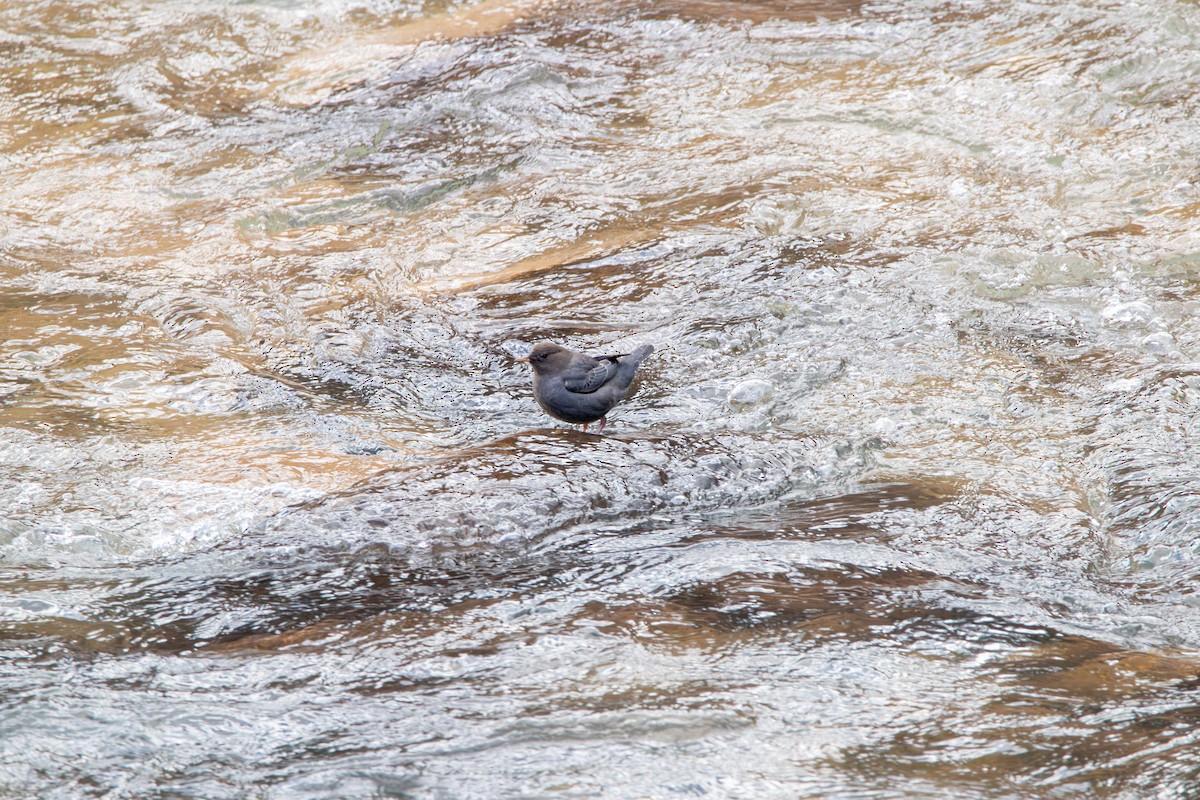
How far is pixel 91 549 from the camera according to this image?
4008 mm

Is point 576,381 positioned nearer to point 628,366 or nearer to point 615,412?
point 628,366

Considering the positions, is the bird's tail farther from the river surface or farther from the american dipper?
the river surface

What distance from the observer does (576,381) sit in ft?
15.8

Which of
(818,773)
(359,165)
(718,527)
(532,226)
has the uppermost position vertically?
(359,165)

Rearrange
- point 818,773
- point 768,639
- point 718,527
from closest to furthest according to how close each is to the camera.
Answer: point 818,773 < point 768,639 < point 718,527

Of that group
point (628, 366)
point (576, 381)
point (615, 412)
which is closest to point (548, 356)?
point (576, 381)

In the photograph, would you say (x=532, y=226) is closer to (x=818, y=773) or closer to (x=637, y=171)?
(x=637, y=171)

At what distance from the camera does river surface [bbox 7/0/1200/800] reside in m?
3.07

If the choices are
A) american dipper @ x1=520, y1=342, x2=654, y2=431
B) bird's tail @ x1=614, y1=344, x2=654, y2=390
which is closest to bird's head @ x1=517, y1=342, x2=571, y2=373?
american dipper @ x1=520, y1=342, x2=654, y2=431

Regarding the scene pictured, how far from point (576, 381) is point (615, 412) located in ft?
1.61

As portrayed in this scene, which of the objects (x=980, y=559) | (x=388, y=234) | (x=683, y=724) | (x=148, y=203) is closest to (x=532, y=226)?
(x=388, y=234)

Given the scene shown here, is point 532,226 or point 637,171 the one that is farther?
point 637,171

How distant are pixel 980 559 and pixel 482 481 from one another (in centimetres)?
184

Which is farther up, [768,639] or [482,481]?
[482,481]
